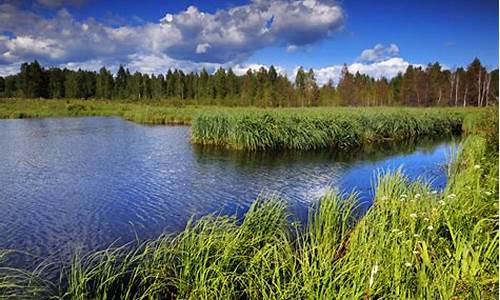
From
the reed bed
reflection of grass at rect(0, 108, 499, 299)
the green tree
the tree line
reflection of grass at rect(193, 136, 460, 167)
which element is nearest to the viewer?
reflection of grass at rect(0, 108, 499, 299)

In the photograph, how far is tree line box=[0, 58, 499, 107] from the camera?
61531 millimetres

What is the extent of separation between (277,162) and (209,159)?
2631mm

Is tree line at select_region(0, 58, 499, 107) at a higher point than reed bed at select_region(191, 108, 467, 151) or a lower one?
higher

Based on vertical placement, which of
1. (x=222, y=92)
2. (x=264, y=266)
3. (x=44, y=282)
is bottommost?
(x=44, y=282)

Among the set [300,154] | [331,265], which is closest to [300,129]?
[300,154]

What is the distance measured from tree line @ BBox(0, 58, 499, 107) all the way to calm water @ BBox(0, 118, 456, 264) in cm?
4404

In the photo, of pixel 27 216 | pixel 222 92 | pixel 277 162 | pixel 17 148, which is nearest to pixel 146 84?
pixel 222 92

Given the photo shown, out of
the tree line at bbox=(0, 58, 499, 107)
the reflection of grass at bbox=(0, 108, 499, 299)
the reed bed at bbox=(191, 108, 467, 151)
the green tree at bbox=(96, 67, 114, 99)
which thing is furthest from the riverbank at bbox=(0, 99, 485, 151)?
the green tree at bbox=(96, 67, 114, 99)

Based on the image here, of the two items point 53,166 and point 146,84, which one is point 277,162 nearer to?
point 53,166

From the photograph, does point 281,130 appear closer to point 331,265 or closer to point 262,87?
point 331,265

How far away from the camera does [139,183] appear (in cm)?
1092

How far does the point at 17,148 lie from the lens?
56.5 feet

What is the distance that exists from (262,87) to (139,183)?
6056 cm

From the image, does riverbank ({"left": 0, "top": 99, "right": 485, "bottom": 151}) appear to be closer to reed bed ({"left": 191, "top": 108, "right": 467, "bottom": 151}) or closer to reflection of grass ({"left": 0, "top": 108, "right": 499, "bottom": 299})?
reed bed ({"left": 191, "top": 108, "right": 467, "bottom": 151})
